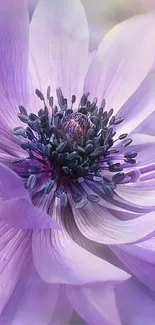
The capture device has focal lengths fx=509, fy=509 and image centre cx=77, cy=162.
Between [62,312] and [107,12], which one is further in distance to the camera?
[107,12]

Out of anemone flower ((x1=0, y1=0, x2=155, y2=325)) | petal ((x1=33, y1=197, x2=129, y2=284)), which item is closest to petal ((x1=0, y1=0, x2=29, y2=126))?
anemone flower ((x1=0, y1=0, x2=155, y2=325))

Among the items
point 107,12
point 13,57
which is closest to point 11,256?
point 13,57

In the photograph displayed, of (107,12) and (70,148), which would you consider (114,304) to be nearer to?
(70,148)

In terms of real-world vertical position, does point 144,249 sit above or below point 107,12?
below

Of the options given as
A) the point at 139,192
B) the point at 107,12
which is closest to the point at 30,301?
the point at 139,192

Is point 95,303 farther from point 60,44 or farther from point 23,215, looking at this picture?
point 60,44

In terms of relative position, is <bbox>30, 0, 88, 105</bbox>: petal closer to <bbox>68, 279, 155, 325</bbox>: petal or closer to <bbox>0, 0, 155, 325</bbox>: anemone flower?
<bbox>0, 0, 155, 325</bbox>: anemone flower
